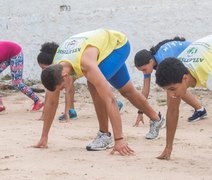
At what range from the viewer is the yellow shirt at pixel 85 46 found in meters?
5.50

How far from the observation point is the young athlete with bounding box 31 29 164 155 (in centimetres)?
537

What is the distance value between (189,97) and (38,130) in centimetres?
203

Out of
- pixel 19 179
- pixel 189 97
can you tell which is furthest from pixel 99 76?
pixel 189 97

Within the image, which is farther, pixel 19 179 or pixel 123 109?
pixel 123 109

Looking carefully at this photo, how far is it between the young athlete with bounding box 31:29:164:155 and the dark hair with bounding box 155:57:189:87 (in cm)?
83

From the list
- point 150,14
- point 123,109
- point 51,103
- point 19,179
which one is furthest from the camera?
point 150,14

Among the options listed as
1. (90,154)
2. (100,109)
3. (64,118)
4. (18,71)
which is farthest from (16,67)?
(90,154)

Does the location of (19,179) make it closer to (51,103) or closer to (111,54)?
(51,103)

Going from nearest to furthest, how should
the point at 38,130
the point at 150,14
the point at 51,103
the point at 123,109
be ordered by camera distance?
the point at 51,103
the point at 38,130
the point at 123,109
the point at 150,14

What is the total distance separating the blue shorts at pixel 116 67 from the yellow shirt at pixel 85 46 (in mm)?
46

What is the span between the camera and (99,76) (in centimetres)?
534

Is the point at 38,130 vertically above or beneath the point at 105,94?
beneath

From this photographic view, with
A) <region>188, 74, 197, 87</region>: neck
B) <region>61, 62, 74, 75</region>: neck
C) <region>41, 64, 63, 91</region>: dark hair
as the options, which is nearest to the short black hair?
<region>61, 62, 74, 75</region>: neck

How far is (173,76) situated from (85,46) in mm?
1228
